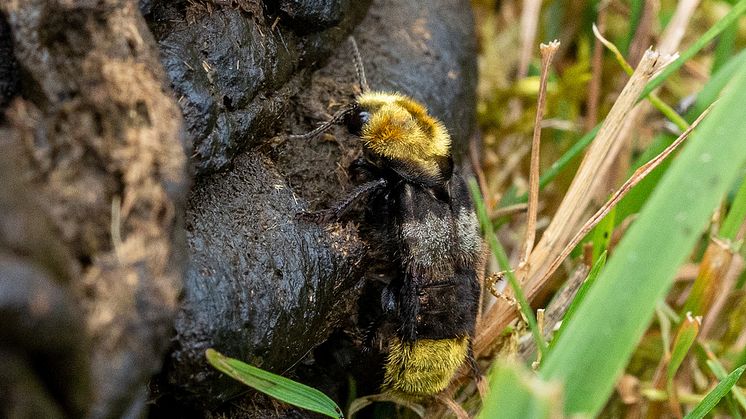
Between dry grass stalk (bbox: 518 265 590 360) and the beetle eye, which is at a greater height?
the beetle eye

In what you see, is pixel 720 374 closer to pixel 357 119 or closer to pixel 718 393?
pixel 718 393

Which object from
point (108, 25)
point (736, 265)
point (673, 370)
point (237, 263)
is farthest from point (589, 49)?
point (108, 25)

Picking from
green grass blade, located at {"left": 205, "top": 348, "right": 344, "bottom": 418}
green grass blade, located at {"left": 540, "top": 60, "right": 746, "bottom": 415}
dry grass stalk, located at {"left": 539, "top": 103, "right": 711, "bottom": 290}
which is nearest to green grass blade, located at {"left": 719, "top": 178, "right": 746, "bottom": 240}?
dry grass stalk, located at {"left": 539, "top": 103, "right": 711, "bottom": 290}

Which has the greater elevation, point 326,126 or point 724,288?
point 326,126

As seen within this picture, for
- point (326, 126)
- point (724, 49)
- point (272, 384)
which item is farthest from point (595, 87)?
point (272, 384)

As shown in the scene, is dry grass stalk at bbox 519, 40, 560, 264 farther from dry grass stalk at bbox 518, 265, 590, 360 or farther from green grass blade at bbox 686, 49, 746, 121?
green grass blade at bbox 686, 49, 746, 121
